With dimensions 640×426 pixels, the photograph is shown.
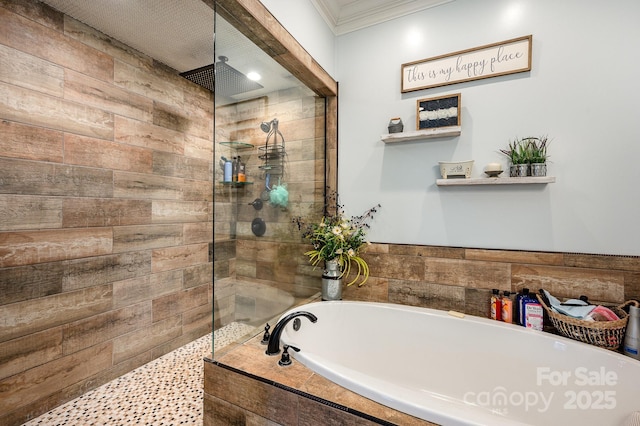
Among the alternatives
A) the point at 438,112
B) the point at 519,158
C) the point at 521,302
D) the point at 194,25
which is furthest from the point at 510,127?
the point at 194,25

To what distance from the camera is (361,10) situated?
88.4 inches

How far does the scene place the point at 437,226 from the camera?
2068mm

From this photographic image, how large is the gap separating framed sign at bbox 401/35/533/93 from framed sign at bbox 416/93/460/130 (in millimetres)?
122

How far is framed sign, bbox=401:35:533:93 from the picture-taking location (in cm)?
183

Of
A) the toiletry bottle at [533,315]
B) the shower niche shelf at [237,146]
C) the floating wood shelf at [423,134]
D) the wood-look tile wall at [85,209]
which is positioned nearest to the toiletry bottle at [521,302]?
the toiletry bottle at [533,315]

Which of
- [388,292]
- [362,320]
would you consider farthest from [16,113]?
[388,292]

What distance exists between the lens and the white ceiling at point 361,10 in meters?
2.11

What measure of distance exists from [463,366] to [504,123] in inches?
62.1

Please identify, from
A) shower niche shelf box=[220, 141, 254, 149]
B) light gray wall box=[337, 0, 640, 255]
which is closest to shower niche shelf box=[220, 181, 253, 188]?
shower niche shelf box=[220, 141, 254, 149]

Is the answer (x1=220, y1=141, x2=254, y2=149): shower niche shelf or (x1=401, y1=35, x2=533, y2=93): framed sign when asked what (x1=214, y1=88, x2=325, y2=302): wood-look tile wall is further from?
(x1=401, y1=35, x2=533, y2=93): framed sign

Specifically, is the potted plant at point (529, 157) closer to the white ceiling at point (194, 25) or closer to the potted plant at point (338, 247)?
the potted plant at point (338, 247)

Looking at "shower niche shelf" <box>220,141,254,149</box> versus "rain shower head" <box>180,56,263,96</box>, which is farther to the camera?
"shower niche shelf" <box>220,141,254,149</box>

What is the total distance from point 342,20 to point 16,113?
233cm

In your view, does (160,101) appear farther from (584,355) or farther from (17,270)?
(584,355)
